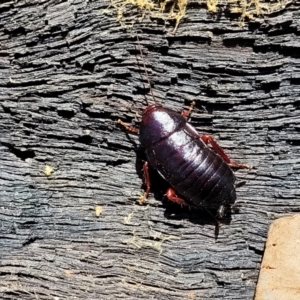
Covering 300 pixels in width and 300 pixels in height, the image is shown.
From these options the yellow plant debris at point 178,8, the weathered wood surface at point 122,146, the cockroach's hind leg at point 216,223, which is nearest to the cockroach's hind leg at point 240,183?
the weathered wood surface at point 122,146

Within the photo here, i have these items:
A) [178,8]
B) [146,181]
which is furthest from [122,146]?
[178,8]

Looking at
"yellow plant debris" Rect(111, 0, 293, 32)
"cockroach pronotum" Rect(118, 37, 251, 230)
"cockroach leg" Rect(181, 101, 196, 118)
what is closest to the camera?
"yellow plant debris" Rect(111, 0, 293, 32)

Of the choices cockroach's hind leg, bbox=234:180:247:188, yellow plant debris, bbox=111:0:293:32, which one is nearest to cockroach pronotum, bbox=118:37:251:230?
cockroach's hind leg, bbox=234:180:247:188

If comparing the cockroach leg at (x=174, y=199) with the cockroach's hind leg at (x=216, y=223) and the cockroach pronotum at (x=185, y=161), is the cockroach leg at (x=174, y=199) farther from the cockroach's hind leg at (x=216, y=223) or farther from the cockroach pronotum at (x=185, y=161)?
the cockroach's hind leg at (x=216, y=223)

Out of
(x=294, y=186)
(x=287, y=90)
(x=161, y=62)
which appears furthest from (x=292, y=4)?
(x=294, y=186)

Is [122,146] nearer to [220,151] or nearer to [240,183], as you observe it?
[220,151]

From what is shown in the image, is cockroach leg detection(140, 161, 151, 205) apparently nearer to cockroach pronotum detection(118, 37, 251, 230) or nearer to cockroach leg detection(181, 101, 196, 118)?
cockroach pronotum detection(118, 37, 251, 230)

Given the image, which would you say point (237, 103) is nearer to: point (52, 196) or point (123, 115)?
point (123, 115)
